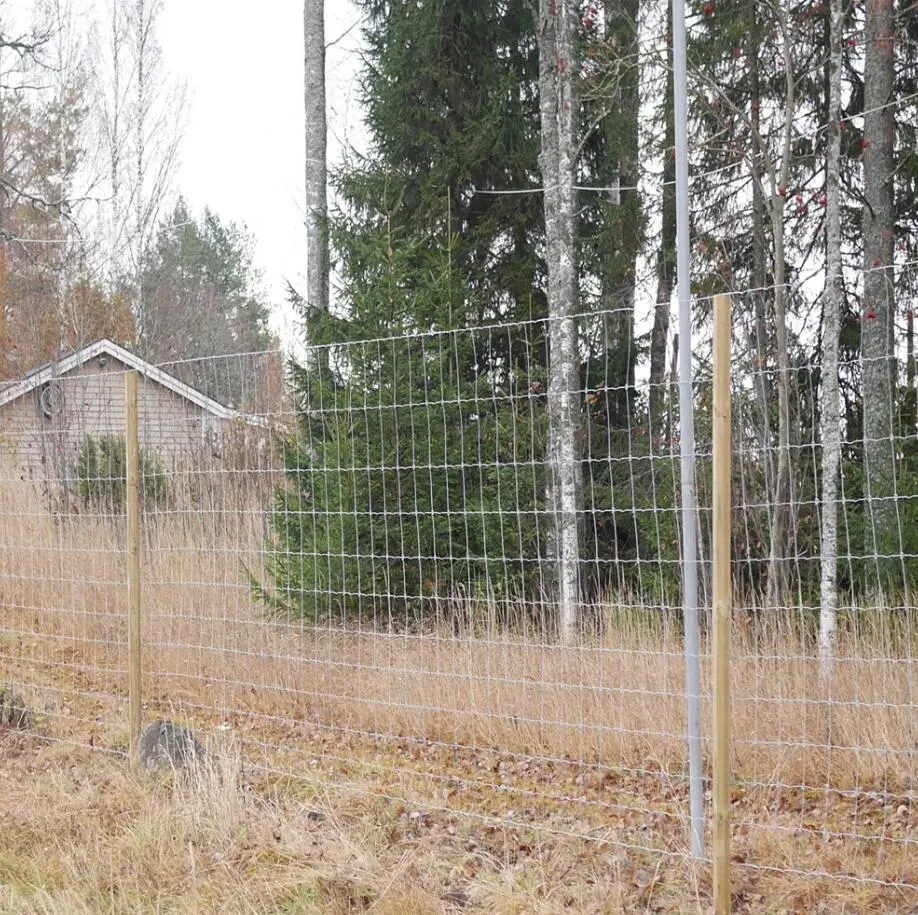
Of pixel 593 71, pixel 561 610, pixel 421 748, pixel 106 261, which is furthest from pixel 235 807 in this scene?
pixel 106 261

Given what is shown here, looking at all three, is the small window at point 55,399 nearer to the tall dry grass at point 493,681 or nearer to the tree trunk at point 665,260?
the tall dry grass at point 493,681

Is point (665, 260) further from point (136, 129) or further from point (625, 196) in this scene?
point (136, 129)

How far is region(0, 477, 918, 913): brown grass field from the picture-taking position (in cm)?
377

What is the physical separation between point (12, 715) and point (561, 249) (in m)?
4.95

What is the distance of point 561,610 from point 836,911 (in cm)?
319

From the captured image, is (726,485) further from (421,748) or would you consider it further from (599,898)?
(421,748)

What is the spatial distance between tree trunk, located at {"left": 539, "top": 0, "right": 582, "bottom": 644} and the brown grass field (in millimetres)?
1265

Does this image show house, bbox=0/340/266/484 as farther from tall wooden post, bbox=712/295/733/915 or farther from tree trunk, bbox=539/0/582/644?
tall wooden post, bbox=712/295/733/915

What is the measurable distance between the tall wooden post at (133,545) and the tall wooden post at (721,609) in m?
3.02

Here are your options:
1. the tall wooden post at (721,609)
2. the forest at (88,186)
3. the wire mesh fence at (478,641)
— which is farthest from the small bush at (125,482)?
the forest at (88,186)

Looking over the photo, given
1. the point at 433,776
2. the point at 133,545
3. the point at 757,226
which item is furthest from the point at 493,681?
the point at 757,226

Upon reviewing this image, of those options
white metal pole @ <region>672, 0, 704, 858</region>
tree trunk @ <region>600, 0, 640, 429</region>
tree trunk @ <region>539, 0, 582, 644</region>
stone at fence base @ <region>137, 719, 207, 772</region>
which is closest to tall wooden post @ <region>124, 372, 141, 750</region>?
stone at fence base @ <region>137, 719, 207, 772</region>

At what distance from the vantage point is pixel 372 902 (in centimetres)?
365

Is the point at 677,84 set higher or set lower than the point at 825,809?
higher
